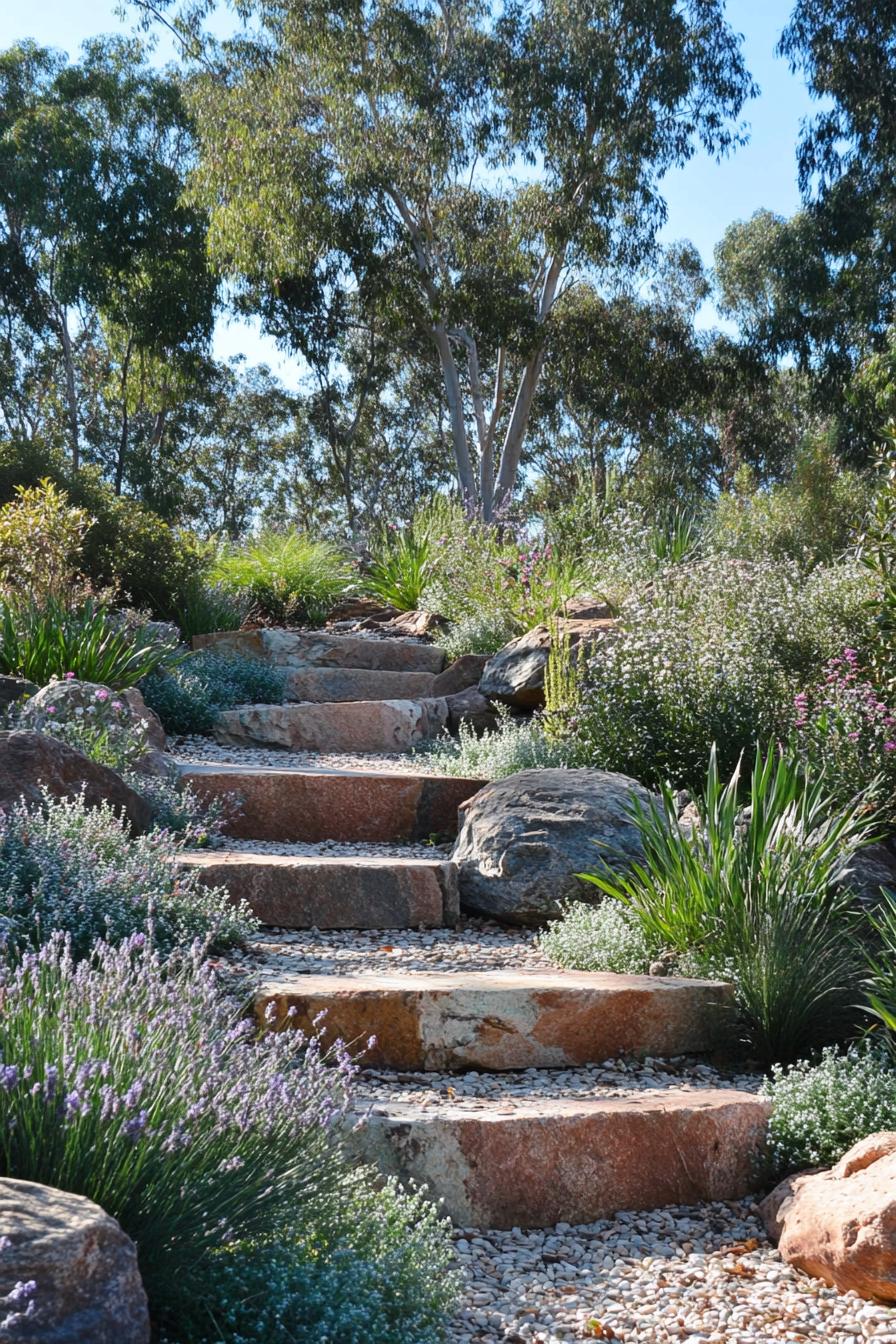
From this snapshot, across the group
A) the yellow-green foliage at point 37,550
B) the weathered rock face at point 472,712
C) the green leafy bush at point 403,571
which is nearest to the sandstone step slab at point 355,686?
the weathered rock face at point 472,712

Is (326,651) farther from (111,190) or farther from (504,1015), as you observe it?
(111,190)

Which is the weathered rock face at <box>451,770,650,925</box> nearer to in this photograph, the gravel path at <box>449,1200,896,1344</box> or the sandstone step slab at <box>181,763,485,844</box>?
the sandstone step slab at <box>181,763,485,844</box>

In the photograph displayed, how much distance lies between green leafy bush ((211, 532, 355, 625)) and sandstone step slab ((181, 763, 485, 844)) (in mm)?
6330

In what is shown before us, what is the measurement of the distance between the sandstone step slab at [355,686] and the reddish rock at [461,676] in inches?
6.1

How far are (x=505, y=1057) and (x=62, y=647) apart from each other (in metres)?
4.26

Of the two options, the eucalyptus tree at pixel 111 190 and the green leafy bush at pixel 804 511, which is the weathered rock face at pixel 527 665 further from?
the eucalyptus tree at pixel 111 190

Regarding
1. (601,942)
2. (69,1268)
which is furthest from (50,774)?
(69,1268)

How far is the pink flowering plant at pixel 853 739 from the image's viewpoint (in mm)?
5297

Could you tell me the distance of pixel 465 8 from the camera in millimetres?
17125

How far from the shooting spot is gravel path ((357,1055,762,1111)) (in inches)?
139

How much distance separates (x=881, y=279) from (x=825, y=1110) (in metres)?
18.4

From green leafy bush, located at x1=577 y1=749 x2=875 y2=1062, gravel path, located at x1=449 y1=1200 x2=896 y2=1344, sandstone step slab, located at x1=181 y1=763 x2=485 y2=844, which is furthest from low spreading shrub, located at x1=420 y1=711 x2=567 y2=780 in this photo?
gravel path, located at x1=449 y1=1200 x2=896 y2=1344

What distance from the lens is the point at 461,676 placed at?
9.57 metres

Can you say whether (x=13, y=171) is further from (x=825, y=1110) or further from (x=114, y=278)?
(x=825, y=1110)
